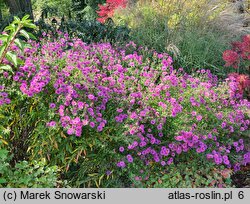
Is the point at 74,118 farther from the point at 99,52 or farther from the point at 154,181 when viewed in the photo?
the point at 99,52

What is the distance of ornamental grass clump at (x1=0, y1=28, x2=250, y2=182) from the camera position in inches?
114

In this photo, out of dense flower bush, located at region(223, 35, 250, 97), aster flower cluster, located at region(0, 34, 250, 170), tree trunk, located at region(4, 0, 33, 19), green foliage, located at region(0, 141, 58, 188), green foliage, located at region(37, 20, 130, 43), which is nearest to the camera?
green foliage, located at region(0, 141, 58, 188)

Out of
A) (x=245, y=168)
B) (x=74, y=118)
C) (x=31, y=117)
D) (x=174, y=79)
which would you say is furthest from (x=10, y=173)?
(x=245, y=168)

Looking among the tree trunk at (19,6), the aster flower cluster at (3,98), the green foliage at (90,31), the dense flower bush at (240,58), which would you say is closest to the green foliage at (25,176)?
the aster flower cluster at (3,98)

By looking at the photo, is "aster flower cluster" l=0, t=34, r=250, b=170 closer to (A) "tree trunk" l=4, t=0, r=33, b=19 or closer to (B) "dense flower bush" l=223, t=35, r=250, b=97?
(B) "dense flower bush" l=223, t=35, r=250, b=97

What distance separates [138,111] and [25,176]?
1.05 metres

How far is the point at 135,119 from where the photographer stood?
3041mm

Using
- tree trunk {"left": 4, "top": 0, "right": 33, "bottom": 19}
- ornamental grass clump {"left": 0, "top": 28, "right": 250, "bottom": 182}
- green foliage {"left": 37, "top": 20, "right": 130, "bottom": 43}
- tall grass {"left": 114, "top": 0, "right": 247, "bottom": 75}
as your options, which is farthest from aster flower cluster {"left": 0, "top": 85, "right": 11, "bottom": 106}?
tree trunk {"left": 4, "top": 0, "right": 33, "bottom": 19}

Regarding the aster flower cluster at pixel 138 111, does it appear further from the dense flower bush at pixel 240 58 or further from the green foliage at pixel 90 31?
the green foliage at pixel 90 31

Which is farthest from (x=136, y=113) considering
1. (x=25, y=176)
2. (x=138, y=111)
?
(x=25, y=176)

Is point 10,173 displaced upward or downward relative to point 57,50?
downward

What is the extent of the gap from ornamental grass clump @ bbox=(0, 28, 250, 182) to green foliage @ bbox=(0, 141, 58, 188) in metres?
0.35

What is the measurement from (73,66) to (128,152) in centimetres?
90

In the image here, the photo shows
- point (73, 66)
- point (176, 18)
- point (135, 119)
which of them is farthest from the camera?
point (176, 18)
